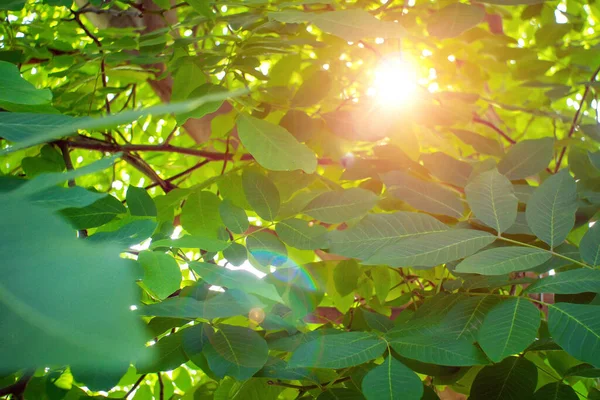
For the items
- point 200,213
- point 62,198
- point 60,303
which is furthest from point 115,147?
point 60,303

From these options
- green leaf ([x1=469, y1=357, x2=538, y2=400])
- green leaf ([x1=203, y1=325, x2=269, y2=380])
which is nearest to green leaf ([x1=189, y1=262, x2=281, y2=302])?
green leaf ([x1=203, y1=325, x2=269, y2=380])

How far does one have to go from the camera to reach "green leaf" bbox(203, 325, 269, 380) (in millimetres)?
622

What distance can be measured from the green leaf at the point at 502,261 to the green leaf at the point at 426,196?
0.21 metres

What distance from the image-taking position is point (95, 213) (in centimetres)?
68

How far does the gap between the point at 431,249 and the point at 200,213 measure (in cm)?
53

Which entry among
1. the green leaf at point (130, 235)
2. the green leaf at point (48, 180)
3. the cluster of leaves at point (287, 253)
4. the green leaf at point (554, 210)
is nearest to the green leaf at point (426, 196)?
the cluster of leaves at point (287, 253)

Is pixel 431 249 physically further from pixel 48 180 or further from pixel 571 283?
pixel 48 180

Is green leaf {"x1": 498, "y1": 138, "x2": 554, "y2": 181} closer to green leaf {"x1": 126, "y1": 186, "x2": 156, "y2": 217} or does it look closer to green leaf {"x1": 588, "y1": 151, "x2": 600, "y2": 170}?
green leaf {"x1": 588, "y1": 151, "x2": 600, "y2": 170}

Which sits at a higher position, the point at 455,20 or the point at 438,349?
the point at 455,20

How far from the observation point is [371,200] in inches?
32.1

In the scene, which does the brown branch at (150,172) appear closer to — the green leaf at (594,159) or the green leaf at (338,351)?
the green leaf at (338,351)

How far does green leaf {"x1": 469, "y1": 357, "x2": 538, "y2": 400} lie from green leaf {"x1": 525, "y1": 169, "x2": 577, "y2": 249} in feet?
0.53

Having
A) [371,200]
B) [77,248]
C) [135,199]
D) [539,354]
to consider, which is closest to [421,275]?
[539,354]

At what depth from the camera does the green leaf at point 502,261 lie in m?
0.58
